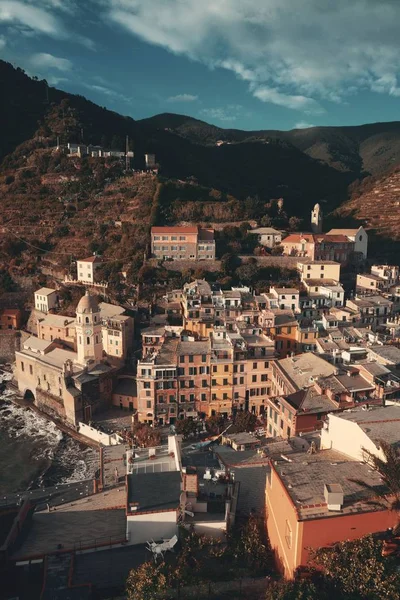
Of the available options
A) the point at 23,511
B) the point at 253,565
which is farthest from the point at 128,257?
the point at 253,565

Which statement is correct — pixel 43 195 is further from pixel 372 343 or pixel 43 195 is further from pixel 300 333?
pixel 372 343

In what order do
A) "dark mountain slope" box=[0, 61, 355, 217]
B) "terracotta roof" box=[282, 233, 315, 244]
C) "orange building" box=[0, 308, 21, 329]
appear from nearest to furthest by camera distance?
"orange building" box=[0, 308, 21, 329], "terracotta roof" box=[282, 233, 315, 244], "dark mountain slope" box=[0, 61, 355, 217]

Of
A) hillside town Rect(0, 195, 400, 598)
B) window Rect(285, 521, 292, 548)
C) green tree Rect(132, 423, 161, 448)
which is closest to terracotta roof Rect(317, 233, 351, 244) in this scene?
hillside town Rect(0, 195, 400, 598)

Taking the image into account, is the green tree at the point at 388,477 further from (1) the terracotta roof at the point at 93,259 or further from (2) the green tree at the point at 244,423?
(1) the terracotta roof at the point at 93,259

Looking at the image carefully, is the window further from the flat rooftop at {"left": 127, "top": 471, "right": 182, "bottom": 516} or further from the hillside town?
the flat rooftop at {"left": 127, "top": 471, "right": 182, "bottom": 516}

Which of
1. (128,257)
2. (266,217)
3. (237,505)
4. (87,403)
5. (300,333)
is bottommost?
(87,403)

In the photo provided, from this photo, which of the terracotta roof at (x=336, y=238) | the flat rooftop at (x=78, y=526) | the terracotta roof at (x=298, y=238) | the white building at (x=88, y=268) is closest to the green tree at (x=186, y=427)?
the flat rooftop at (x=78, y=526)

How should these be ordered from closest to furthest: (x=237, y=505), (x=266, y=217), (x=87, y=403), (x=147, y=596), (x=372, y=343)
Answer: (x=147, y=596), (x=237, y=505), (x=372, y=343), (x=87, y=403), (x=266, y=217)
